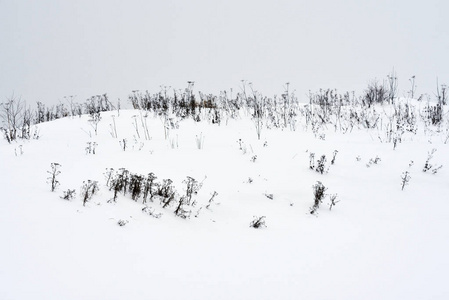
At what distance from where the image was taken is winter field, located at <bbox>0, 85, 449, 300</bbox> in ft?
7.46

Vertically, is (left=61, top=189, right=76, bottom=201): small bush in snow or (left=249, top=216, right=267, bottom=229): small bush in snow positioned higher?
(left=61, top=189, right=76, bottom=201): small bush in snow

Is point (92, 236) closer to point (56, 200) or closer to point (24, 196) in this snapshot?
point (56, 200)

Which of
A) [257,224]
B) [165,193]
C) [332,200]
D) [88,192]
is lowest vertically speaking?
[257,224]

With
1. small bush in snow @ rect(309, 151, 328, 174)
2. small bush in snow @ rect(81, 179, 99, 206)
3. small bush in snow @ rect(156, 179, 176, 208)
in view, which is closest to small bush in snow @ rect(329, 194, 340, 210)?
small bush in snow @ rect(309, 151, 328, 174)

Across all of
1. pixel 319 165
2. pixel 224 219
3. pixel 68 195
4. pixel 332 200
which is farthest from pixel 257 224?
pixel 68 195

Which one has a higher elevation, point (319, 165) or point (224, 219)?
point (319, 165)

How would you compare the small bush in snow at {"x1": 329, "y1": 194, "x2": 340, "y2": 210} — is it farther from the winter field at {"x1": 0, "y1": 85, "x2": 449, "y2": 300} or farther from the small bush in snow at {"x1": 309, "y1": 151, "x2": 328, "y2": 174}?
the small bush in snow at {"x1": 309, "y1": 151, "x2": 328, "y2": 174}

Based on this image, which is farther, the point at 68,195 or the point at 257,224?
the point at 257,224

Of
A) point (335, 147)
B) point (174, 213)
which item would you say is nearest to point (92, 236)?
point (174, 213)

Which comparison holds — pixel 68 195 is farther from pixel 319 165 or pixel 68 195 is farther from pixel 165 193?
pixel 319 165

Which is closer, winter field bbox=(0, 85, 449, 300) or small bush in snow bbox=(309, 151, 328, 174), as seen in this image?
winter field bbox=(0, 85, 449, 300)

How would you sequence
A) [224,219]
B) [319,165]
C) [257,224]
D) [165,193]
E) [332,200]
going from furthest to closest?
[319,165]
[332,200]
[165,193]
[224,219]
[257,224]

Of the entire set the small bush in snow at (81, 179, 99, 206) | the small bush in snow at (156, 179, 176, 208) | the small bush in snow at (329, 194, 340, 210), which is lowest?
the small bush in snow at (329, 194, 340, 210)

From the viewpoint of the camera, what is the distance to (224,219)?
355 cm
